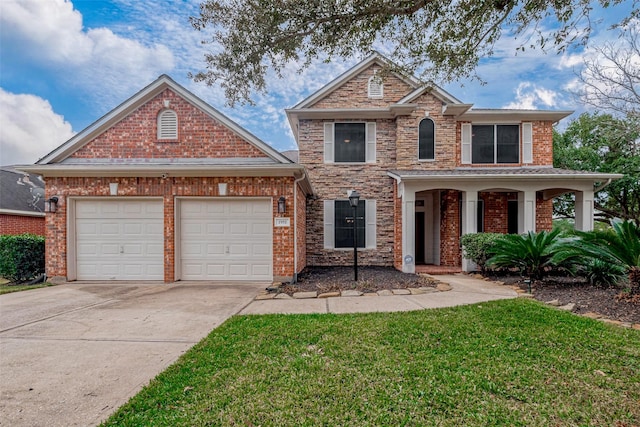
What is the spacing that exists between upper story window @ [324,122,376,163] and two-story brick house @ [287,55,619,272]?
0.04 metres

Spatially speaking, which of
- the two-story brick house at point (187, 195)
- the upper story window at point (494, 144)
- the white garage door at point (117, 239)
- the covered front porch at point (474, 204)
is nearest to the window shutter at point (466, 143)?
the upper story window at point (494, 144)

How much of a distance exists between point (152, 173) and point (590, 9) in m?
9.61

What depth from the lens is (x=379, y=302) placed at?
5809mm

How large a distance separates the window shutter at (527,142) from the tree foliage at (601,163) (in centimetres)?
461

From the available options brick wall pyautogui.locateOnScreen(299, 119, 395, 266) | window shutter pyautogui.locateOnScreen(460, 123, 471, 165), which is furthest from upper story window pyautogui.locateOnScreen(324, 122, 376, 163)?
window shutter pyautogui.locateOnScreen(460, 123, 471, 165)

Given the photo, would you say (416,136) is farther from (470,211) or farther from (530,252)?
(530,252)

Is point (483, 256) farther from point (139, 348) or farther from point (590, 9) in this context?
point (139, 348)

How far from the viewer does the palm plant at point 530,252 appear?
704cm

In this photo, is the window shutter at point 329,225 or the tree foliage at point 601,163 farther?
the tree foliage at point 601,163

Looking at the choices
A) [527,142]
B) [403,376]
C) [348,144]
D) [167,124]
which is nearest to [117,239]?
[167,124]

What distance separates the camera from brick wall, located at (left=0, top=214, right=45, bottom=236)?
1399 centimetres

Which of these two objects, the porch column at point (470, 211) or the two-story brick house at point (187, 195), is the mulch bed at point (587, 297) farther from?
the two-story brick house at point (187, 195)

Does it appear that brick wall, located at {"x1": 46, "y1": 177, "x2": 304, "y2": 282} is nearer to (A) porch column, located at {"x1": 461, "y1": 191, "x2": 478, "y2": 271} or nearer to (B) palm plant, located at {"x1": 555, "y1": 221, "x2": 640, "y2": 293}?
(A) porch column, located at {"x1": 461, "y1": 191, "x2": 478, "y2": 271}

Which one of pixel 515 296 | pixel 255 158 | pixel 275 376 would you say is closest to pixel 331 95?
pixel 255 158
